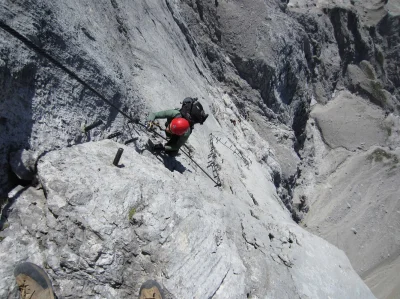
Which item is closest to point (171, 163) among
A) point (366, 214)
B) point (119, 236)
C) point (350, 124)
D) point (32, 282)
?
point (119, 236)

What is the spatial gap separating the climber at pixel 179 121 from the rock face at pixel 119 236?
0.90 meters

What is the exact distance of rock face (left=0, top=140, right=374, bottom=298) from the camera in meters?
4.44

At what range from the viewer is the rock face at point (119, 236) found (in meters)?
4.44

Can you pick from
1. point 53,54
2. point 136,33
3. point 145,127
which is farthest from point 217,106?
point 53,54

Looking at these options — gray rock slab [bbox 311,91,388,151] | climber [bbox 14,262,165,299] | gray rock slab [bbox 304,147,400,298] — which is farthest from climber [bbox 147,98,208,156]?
gray rock slab [bbox 311,91,388,151]

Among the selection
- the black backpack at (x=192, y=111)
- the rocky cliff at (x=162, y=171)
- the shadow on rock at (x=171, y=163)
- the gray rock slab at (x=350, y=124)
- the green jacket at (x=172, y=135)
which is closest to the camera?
the rocky cliff at (x=162, y=171)

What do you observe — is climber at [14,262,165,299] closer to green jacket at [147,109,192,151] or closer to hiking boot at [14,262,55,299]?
hiking boot at [14,262,55,299]

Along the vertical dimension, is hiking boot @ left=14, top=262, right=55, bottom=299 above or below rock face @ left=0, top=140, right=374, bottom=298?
below

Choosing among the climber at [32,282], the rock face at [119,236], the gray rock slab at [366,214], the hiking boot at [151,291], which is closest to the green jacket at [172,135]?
the rock face at [119,236]

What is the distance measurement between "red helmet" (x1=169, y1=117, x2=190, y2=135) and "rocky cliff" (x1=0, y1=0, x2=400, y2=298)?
0.76 metres

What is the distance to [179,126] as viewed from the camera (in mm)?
6516

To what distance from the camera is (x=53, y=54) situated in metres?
5.39

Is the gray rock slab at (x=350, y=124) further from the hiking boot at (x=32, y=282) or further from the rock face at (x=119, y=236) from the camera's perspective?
the hiking boot at (x=32, y=282)

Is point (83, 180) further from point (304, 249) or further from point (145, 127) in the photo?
point (304, 249)
